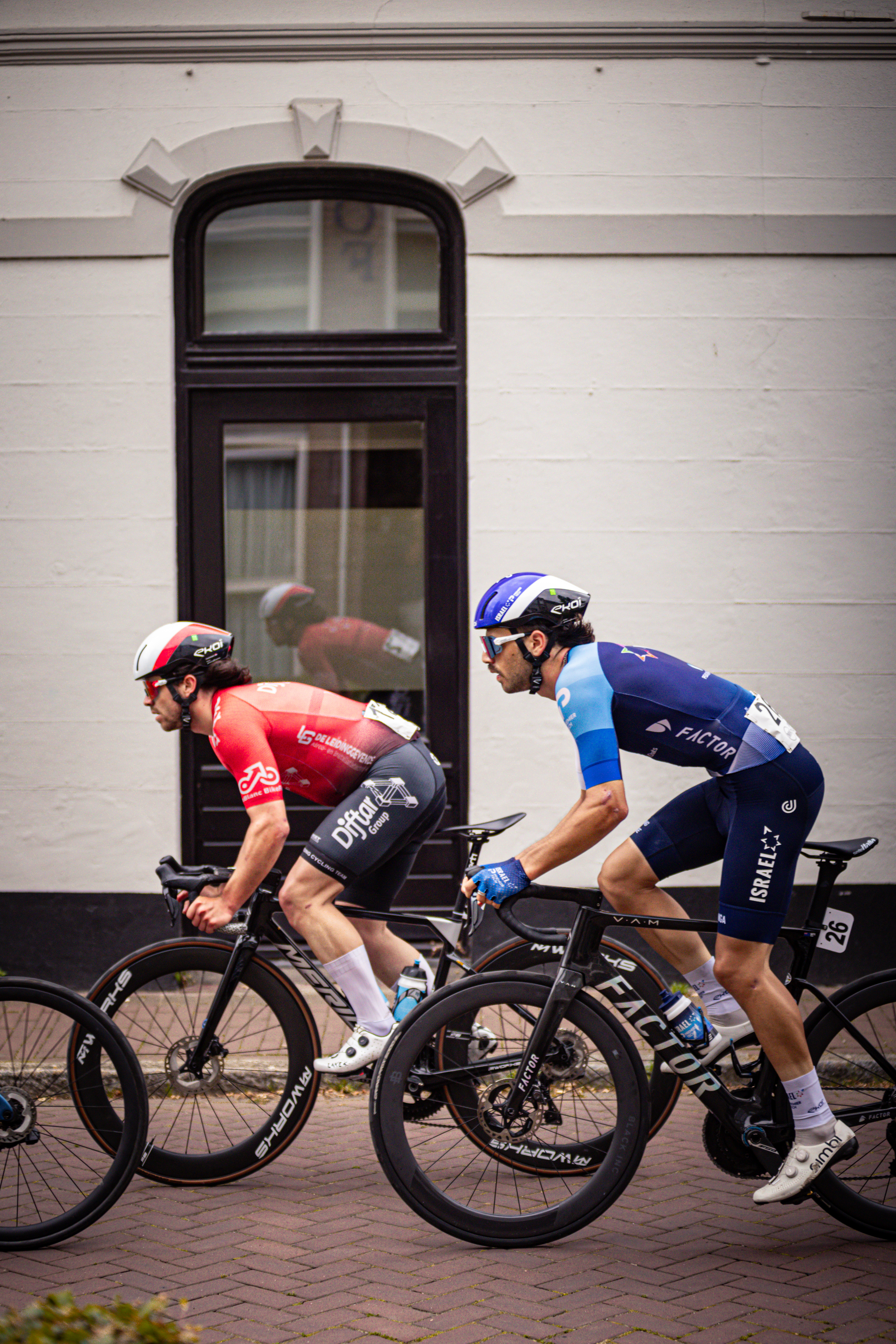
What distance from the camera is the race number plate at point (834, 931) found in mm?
4004

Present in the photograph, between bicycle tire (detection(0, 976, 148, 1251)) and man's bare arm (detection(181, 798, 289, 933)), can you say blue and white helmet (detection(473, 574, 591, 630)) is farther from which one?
bicycle tire (detection(0, 976, 148, 1251))

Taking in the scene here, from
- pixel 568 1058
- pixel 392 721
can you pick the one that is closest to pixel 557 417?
pixel 392 721

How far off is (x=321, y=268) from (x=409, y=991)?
17.4 feet

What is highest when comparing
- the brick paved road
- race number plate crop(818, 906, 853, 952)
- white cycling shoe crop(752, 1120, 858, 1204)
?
race number plate crop(818, 906, 853, 952)

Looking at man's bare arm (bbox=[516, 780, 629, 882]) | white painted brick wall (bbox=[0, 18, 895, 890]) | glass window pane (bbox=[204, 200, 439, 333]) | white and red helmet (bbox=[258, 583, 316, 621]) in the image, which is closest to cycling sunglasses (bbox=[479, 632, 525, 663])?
man's bare arm (bbox=[516, 780, 629, 882])

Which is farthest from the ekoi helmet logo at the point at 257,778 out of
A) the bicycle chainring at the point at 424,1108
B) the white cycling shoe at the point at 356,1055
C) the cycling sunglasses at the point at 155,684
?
the bicycle chainring at the point at 424,1108

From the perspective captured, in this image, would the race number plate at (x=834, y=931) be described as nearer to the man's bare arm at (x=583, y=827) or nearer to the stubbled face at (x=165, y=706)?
the man's bare arm at (x=583, y=827)

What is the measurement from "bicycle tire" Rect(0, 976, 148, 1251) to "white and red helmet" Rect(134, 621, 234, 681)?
115cm

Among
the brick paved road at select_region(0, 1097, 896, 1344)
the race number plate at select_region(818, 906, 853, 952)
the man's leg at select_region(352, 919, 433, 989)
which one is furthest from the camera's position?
the man's leg at select_region(352, 919, 433, 989)

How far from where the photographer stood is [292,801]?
7.98 meters

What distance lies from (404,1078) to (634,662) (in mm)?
1458

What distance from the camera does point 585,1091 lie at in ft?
13.0

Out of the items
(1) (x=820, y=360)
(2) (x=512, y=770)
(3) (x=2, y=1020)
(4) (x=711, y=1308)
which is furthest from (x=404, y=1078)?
(1) (x=820, y=360)

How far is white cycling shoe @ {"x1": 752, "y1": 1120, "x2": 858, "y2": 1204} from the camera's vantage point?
3.81m
